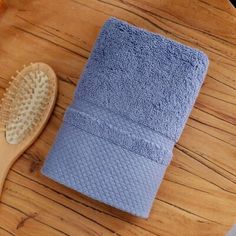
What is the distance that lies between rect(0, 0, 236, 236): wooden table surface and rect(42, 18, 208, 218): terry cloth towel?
0.23 ft

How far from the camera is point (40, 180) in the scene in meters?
0.92

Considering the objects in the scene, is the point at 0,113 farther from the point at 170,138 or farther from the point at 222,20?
the point at 222,20

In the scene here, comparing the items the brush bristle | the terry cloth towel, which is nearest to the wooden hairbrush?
the brush bristle

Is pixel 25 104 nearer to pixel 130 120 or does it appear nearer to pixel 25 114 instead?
pixel 25 114

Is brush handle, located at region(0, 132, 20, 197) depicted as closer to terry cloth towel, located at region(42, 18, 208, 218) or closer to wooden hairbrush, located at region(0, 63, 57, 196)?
wooden hairbrush, located at region(0, 63, 57, 196)

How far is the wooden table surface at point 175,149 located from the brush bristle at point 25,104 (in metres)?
0.03

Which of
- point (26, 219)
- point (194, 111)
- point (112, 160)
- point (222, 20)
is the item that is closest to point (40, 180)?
point (26, 219)

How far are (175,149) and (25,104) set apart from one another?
0.30m

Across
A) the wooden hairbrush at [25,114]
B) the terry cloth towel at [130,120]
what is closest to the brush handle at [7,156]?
the wooden hairbrush at [25,114]

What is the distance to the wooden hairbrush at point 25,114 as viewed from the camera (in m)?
0.93

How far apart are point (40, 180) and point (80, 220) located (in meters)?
0.11

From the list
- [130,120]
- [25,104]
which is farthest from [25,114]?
[130,120]

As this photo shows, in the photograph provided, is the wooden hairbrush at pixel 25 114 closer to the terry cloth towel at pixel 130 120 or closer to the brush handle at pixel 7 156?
the brush handle at pixel 7 156

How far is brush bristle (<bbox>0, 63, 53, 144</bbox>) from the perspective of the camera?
93cm
